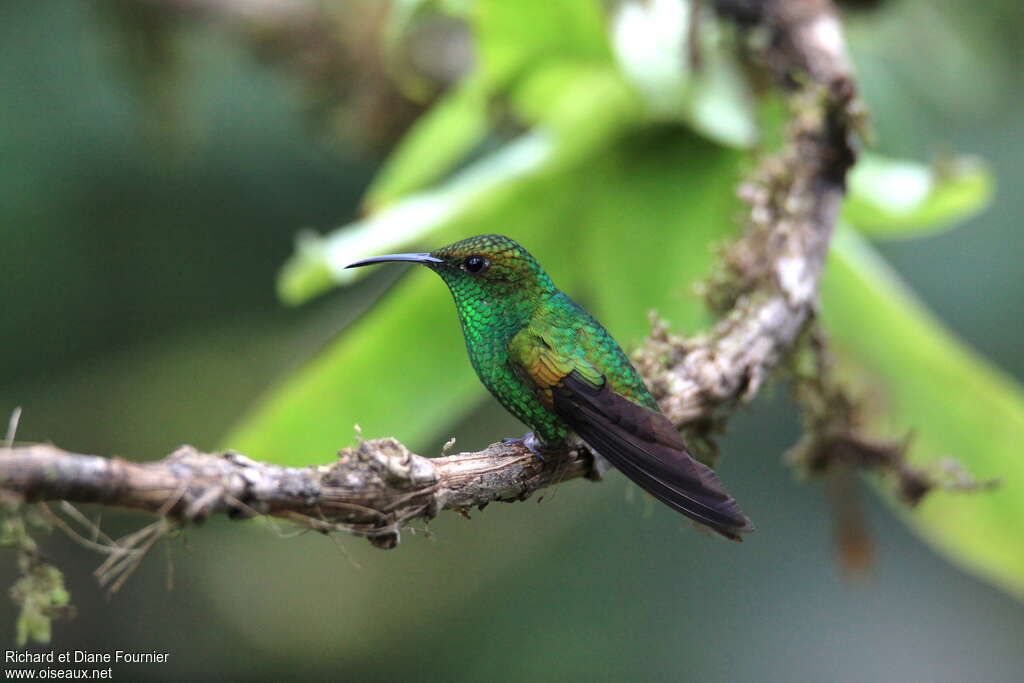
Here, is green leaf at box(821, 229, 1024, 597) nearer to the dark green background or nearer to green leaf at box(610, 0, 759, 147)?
green leaf at box(610, 0, 759, 147)

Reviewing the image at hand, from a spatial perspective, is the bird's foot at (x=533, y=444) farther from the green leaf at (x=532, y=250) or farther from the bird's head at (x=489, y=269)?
the green leaf at (x=532, y=250)

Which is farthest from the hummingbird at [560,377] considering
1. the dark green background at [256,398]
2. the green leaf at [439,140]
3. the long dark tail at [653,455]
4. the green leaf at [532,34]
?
the dark green background at [256,398]

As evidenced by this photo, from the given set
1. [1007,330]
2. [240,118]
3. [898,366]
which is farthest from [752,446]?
[240,118]

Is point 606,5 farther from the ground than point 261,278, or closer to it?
closer to it

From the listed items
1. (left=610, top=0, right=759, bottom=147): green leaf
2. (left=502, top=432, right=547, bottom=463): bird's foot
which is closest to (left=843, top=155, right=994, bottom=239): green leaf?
(left=610, top=0, right=759, bottom=147): green leaf

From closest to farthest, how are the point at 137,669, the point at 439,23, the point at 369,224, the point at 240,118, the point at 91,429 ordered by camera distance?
the point at 369,224 < the point at 439,23 < the point at 137,669 < the point at 91,429 < the point at 240,118

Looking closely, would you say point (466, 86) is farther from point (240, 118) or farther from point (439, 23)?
point (240, 118)

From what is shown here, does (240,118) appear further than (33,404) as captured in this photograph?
Yes
